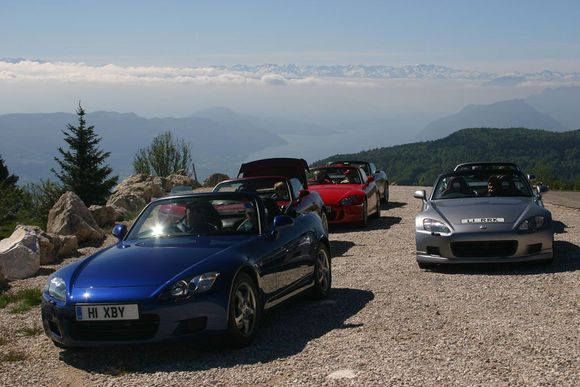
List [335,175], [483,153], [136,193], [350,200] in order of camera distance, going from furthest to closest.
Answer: [483,153], [136,193], [335,175], [350,200]

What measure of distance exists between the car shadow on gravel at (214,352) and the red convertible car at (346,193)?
9.34 m

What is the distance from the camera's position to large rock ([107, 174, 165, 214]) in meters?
27.0

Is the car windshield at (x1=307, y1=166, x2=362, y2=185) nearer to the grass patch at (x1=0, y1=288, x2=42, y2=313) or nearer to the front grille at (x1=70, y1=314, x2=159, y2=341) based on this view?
the grass patch at (x1=0, y1=288, x2=42, y2=313)

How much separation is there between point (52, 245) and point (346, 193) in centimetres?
659

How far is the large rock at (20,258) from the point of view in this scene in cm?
1308

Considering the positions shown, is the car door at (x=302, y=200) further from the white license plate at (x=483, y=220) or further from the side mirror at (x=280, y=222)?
the side mirror at (x=280, y=222)

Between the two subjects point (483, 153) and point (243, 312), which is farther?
point (483, 153)

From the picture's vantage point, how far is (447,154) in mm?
125875

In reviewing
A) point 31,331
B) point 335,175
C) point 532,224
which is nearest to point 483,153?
point 335,175

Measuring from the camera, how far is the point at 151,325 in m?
6.30

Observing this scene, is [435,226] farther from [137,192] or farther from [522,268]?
[137,192]

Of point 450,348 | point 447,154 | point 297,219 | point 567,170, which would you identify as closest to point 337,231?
point 297,219

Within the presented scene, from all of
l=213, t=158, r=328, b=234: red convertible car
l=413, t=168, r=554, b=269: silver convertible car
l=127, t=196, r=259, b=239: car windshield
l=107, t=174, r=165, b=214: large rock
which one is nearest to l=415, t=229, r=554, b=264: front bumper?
l=413, t=168, r=554, b=269: silver convertible car

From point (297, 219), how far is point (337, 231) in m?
8.93
